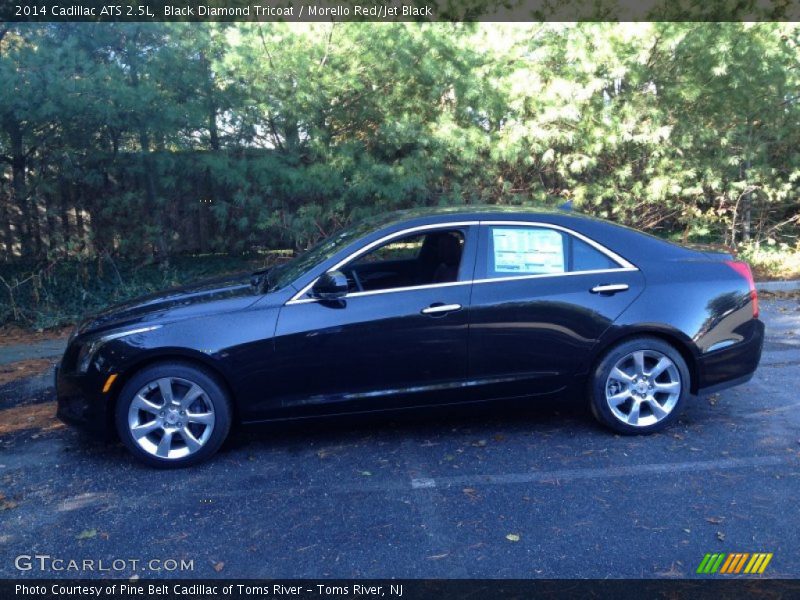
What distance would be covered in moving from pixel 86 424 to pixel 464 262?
8.74ft

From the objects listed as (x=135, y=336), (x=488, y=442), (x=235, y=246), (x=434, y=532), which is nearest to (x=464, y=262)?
(x=488, y=442)

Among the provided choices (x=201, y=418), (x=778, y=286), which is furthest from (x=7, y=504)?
(x=778, y=286)

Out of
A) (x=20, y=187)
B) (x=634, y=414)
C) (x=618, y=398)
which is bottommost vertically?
(x=634, y=414)

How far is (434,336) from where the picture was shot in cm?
476

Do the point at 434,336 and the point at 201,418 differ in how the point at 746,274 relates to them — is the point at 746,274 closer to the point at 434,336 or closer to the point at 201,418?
the point at 434,336

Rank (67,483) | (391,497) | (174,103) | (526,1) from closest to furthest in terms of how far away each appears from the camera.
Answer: (391,497)
(67,483)
(174,103)
(526,1)

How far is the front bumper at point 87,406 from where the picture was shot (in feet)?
15.1

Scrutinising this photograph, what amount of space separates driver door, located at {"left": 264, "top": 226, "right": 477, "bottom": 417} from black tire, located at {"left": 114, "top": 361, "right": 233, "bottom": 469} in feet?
1.05

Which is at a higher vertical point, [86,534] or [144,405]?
[144,405]

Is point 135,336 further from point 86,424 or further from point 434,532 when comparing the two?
point 434,532

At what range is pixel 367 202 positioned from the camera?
10.2 meters

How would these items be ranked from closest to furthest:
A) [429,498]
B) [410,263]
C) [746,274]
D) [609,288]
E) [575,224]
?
[429,498] < [609,288] < [575,224] < [746,274] < [410,263]

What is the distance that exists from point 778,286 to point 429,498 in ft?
25.9

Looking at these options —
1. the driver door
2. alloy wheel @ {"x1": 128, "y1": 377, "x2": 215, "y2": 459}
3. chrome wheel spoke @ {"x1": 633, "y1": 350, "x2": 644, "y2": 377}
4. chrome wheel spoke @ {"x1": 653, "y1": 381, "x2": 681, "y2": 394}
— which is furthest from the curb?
alloy wheel @ {"x1": 128, "y1": 377, "x2": 215, "y2": 459}
